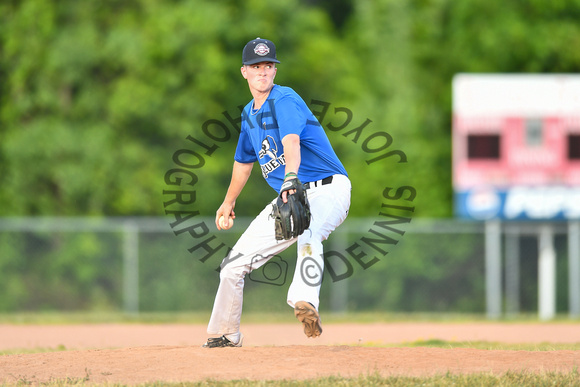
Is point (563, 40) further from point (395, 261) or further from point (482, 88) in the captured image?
point (395, 261)

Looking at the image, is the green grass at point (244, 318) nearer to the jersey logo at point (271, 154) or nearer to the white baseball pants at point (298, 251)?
the white baseball pants at point (298, 251)

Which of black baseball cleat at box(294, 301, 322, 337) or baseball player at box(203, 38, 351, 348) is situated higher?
baseball player at box(203, 38, 351, 348)

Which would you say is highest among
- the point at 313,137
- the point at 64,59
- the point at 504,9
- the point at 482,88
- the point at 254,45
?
the point at 504,9

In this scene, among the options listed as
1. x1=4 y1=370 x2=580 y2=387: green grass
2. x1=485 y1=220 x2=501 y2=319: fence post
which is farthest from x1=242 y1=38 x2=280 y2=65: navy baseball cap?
x1=485 y1=220 x2=501 y2=319: fence post

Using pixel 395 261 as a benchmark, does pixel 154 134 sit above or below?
above

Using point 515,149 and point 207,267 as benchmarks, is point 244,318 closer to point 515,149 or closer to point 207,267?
point 207,267

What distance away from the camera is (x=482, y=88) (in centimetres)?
1530

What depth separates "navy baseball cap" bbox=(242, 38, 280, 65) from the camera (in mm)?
6055

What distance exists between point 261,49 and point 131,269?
414 inches

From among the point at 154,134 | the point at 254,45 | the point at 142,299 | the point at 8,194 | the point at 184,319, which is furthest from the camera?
the point at 154,134

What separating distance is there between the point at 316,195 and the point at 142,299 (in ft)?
34.7

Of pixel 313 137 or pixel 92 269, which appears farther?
pixel 92 269

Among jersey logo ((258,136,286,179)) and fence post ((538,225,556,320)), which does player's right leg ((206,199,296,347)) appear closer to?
jersey logo ((258,136,286,179))

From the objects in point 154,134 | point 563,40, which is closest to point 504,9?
point 563,40
